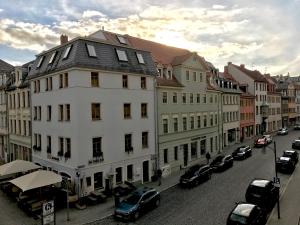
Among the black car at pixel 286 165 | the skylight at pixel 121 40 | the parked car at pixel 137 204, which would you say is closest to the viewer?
the parked car at pixel 137 204

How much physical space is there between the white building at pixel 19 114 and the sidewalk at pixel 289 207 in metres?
28.2

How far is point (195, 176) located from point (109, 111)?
34.8 feet

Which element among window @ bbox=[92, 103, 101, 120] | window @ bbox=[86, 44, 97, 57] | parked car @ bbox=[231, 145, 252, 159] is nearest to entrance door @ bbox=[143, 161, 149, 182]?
window @ bbox=[92, 103, 101, 120]

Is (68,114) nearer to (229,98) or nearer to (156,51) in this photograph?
(156,51)

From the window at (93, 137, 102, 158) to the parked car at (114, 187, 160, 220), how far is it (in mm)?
5990

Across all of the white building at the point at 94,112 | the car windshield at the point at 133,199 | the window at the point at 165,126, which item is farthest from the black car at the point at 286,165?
the car windshield at the point at 133,199

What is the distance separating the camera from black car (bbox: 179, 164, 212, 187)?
99.9ft

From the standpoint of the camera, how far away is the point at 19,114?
40.8 m

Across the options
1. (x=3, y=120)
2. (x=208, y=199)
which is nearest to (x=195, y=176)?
(x=208, y=199)

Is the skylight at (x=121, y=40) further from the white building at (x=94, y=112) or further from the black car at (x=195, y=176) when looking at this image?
the black car at (x=195, y=176)

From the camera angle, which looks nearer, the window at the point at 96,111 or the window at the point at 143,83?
the window at the point at 96,111

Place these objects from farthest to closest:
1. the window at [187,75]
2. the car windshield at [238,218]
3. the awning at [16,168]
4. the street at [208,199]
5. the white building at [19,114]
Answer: the window at [187,75], the white building at [19,114], the awning at [16,168], the street at [208,199], the car windshield at [238,218]

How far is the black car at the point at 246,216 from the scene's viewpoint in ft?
62.3

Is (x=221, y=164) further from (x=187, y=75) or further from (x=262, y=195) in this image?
(x=262, y=195)
